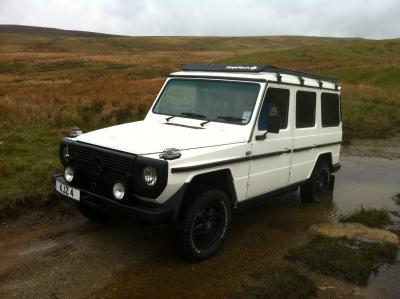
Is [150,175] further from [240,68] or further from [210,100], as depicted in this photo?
[240,68]

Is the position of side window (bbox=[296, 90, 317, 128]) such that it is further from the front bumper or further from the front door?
the front bumper

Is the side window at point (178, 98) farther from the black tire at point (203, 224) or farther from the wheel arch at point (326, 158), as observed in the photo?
the wheel arch at point (326, 158)

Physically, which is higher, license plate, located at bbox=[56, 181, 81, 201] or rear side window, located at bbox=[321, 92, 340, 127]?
rear side window, located at bbox=[321, 92, 340, 127]

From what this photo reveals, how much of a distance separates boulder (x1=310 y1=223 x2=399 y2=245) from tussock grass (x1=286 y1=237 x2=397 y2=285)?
10.0 inches

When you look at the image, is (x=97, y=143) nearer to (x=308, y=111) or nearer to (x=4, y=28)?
(x=308, y=111)

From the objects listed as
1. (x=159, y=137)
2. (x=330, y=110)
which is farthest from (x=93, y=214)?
(x=330, y=110)

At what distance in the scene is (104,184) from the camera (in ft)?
15.8

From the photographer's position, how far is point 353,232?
243 inches

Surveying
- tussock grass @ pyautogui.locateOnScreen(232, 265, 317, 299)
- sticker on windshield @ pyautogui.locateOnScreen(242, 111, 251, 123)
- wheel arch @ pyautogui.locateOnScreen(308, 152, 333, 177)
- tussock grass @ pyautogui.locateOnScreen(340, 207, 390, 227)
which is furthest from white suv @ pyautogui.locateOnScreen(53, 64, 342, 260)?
tussock grass @ pyautogui.locateOnScreen(340, 207, 390, 227)

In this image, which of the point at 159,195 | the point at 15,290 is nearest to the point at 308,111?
the point at 159,195

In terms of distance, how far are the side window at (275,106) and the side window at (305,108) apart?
37cm

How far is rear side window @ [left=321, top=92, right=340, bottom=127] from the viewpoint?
24.3 ft

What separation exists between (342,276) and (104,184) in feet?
9.04

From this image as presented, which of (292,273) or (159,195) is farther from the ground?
(159,195)
